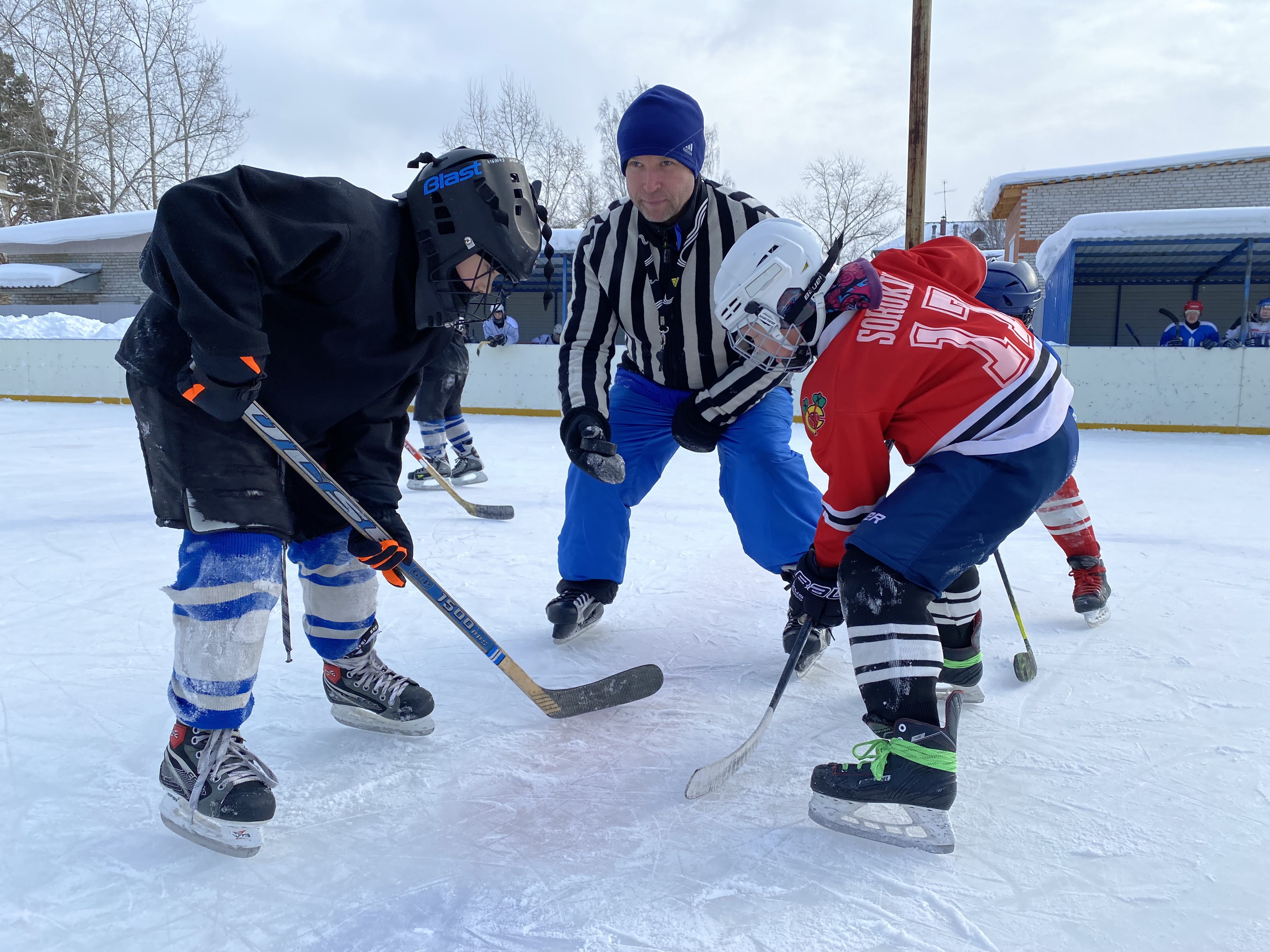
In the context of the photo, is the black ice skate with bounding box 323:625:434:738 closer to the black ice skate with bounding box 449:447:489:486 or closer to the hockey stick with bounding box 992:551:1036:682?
the hockey stick with bounding box 992:551:1036:682

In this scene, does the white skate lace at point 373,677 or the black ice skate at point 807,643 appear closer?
the white skate lace at point 373,677

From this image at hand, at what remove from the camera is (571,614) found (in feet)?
6.86

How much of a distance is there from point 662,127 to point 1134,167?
1532 centimetres

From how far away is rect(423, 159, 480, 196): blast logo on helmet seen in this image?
1327 mm

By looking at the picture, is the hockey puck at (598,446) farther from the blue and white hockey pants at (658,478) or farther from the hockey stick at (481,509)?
the hockey stick at (481,509)

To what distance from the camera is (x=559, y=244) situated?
37.1 feet

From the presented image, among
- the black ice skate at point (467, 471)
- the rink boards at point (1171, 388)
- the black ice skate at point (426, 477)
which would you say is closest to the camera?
the black ice skate at point (426, 477)

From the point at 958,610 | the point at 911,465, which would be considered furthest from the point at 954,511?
the point at 958,610

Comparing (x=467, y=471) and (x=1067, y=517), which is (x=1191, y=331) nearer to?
(x=1067, y=517)

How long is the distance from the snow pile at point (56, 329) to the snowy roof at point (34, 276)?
20.7 feet

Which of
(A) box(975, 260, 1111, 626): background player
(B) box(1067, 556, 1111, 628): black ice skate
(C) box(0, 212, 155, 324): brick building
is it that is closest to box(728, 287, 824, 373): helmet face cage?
(A) box(975, 260, 1111, 626): background player

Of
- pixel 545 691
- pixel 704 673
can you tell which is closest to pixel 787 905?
Result: pixel 545 691

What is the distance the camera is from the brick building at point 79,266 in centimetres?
1363

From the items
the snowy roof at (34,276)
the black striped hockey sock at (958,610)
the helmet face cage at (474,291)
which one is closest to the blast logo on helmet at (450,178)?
the helmet face cage at (474,291)
